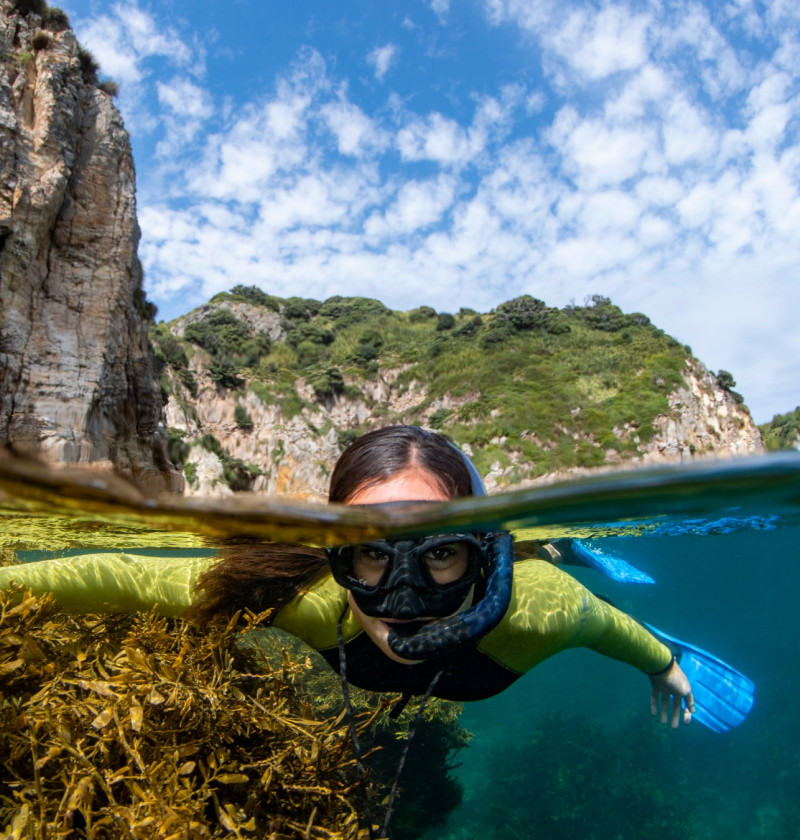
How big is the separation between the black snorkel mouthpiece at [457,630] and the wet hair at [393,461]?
93 centimetres

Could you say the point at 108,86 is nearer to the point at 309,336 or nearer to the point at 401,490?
the point at 401,490

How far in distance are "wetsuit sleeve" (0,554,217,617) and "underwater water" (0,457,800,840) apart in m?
0.66

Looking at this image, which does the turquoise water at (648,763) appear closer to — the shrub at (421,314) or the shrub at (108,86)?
the shrub at (108,86)

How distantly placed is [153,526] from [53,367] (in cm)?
1566

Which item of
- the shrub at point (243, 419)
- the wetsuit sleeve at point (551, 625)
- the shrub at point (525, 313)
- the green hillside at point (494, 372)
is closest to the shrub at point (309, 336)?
the green hillside at point (494, 372)

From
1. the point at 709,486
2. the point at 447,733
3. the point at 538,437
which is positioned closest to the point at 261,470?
the point at 538,437

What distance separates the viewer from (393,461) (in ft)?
12.0

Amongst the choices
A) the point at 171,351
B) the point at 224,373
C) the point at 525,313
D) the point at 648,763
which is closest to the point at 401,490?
the point at 648,763

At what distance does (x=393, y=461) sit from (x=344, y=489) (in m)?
0.43

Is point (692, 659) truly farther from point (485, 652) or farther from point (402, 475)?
point (402, 475)

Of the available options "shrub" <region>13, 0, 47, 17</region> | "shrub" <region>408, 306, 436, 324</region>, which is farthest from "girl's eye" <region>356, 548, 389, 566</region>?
"shrub" <region>408, 306, 436, 324</region>

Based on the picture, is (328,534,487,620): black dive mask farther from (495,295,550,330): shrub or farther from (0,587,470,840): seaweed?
(495,295,550,330): shrub

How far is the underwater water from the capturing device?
166 inches

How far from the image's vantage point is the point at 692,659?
285 inches
